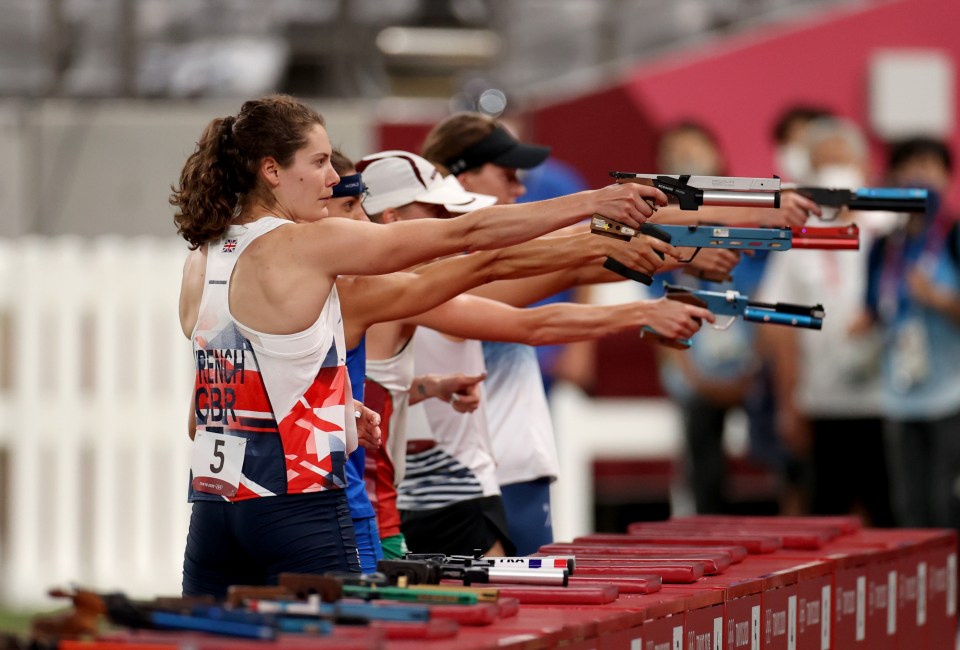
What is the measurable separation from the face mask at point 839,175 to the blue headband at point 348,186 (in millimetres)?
5251

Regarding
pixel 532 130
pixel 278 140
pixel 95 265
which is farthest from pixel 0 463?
pixel 278 140

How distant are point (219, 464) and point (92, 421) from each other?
6340 mm

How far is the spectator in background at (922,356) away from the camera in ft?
28.3

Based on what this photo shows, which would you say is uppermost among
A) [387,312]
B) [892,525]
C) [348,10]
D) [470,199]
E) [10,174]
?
[348,10]

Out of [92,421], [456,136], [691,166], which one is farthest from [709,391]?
[456,136]

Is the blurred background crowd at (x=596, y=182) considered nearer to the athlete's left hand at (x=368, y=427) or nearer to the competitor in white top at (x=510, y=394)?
the competitor in white top at (x=510, y=394)

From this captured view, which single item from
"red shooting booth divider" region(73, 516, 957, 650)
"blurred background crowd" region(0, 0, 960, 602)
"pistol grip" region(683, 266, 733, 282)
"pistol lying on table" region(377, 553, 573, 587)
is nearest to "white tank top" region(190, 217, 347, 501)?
"pistol lying on table" region(377, 553, 573, 587)

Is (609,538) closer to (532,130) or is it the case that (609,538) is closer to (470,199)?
(470,199)

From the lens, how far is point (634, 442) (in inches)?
434

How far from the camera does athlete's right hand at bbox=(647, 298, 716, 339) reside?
5430 mm

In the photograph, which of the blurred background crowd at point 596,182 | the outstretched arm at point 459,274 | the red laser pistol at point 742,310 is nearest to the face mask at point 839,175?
the blurred background crowd at point 596,182

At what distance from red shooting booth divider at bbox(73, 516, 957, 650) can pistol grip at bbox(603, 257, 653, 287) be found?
2.52ft

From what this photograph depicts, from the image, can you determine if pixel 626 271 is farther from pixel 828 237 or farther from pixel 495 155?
pixel 495 155

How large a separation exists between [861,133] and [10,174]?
5243 millimetres
